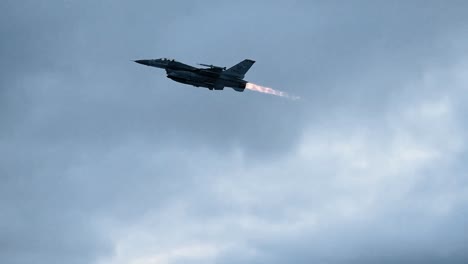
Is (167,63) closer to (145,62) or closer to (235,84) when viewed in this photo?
(145,62)

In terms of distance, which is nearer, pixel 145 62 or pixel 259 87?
pixel 259 87

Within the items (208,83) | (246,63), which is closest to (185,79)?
(208,83)

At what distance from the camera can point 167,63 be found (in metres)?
179

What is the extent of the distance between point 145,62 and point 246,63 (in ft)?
109

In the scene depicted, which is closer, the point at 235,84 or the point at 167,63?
the point at 235,84

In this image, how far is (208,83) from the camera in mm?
169000

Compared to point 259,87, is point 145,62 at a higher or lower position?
higher

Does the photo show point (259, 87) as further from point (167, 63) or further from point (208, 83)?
point (167, 63)

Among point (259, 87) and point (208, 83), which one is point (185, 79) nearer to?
point (208, 83)

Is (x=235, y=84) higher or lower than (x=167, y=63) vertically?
lower

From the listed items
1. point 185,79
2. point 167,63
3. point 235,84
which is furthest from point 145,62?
point 235,84

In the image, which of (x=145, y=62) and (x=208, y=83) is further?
(x=145, y=62)

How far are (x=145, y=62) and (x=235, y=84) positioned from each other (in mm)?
31983

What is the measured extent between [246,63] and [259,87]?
7833 mm
